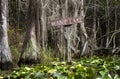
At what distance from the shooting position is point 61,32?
459 inches

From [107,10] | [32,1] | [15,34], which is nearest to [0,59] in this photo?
[32,1]

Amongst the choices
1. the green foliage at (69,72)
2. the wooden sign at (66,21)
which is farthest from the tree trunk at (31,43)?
the green foliage at (69,72)

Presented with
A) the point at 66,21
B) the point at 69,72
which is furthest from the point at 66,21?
the point at 69,72

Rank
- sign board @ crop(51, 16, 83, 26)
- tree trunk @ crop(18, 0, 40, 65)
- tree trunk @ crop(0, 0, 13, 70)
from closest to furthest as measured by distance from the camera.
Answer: sign board @ crop(51, 16, 83, 26)
tree trunk @ crop(0, 0, 13, 70)
tree trunk @ crop(18, 0, 40, 65)

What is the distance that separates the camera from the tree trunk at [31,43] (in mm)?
9180

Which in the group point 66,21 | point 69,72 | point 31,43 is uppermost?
point 66,21

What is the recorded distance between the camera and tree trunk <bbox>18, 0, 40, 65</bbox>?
30.1ft

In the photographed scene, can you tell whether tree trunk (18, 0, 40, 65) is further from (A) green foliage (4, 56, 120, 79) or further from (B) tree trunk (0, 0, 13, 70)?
(A) green foliage (4, 56, 120, 79)

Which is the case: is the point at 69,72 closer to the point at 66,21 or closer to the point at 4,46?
the point at 66,21

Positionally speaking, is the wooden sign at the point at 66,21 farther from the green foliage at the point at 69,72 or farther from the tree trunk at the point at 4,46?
the green foliage at the point at 69,72

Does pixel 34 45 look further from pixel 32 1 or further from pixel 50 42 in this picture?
pixel 50 42

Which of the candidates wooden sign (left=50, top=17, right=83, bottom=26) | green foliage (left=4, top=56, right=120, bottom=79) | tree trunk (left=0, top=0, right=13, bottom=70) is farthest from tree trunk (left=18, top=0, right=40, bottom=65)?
green foliage (left=4, top=56, right=120, bottom=79)

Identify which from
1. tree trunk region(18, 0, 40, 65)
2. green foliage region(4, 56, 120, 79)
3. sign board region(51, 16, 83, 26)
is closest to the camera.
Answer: green foliage region(4, 56, 120, 79)

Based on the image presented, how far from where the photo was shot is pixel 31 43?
9.34m
